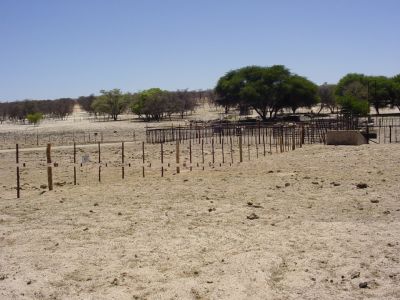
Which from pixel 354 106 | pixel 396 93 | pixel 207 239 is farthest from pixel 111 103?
pixel 207 239

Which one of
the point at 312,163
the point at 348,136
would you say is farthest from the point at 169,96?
the point at 312,163

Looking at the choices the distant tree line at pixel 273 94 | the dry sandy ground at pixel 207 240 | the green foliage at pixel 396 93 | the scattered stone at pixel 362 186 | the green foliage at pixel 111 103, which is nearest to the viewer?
the dry sandy ground at pixel 207 240

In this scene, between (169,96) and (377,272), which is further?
(169,96)

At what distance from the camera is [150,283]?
6.96 m

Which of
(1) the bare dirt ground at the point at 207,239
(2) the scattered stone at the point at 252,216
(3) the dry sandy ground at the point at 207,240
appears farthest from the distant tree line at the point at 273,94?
(2) the scattered stone at the point at 252,216

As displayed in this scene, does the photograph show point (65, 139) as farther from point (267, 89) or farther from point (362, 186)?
point (362, 186)

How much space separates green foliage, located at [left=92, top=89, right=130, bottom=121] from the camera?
82812 millimetres

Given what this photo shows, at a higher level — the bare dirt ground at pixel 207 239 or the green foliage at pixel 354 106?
the green foliage at pixel 354 106

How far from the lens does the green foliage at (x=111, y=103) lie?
82.8 m

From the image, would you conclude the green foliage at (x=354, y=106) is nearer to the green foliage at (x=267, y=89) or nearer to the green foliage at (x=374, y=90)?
the green foliage at (x=267, y=89)

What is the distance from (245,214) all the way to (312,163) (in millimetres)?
9069

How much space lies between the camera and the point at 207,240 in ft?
29.2

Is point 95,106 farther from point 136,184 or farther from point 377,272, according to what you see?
point 377,272

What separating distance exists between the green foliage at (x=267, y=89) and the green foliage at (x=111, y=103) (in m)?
27.2
